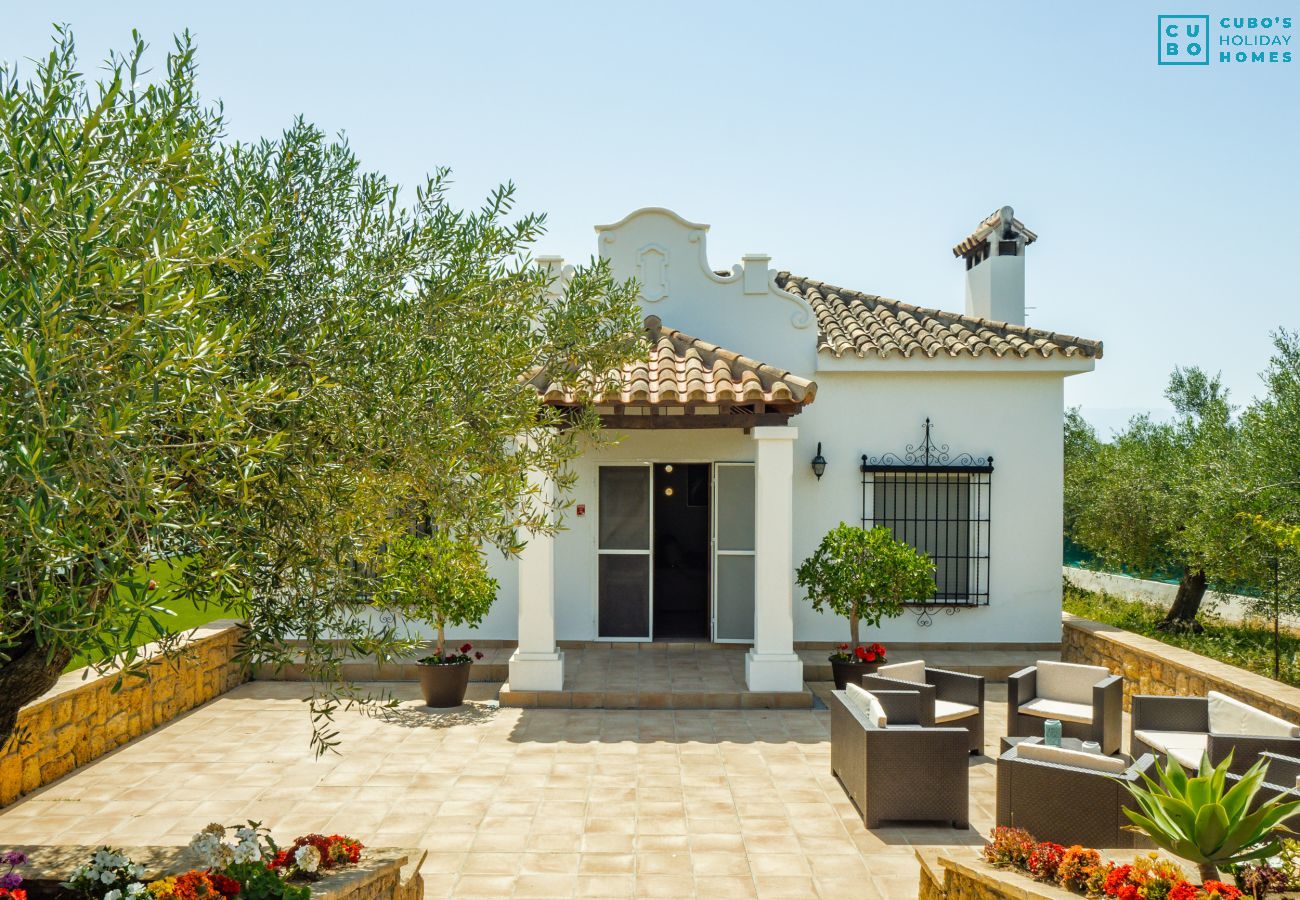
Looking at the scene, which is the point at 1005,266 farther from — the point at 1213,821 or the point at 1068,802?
the point at 1213,821

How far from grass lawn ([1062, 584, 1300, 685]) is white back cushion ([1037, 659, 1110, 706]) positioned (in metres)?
3.33

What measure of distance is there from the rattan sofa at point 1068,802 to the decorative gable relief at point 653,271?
7.62 meters

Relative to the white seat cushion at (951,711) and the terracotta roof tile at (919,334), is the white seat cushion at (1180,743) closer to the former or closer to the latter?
the white seat cushion at (951,711)

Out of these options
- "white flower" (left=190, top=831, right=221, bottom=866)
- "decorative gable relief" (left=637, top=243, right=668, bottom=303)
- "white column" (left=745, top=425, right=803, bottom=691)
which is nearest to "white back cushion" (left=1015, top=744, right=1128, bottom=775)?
"white column" (left=745, top=425, right=803, bottom=691)

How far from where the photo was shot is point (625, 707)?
9836 millimetres

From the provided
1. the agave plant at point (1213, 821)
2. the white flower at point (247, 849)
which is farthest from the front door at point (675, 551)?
the agave plant at point (1213, 821)

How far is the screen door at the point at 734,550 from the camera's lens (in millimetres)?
11984

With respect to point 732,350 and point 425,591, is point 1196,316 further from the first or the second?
point 425,591

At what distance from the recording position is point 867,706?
23.6 ft

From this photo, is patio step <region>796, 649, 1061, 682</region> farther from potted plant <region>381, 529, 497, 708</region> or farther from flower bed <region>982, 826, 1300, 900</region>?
flower bed <region>982, 826, 1300, 900</region>

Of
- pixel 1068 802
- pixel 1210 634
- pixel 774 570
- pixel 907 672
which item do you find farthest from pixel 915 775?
pixel 1210 634

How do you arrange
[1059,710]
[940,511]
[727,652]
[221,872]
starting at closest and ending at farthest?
[221,872]
[1059,710]
[727,652]
[940,511]

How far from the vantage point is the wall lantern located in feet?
38.6

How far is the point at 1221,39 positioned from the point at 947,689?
6710 mm
